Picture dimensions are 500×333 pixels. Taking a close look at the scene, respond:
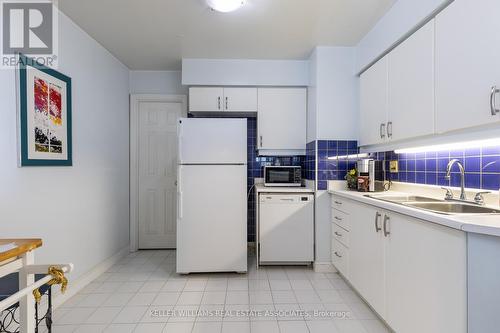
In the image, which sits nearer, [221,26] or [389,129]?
[389,129]

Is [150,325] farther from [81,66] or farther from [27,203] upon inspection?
[81,66]

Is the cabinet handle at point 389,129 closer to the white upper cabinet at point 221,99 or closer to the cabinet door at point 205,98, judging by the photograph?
the white upper cabinet at point 221,99

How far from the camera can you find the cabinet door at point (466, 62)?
1325mm

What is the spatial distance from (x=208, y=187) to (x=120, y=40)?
1.74 metres

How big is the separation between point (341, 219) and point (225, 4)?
208 cm

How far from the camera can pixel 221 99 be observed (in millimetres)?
3246

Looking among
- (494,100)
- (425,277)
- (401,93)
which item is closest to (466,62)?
(494,100)

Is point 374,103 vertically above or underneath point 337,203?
above

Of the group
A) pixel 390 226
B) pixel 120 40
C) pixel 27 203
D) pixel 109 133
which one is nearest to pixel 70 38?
pixel 120 40

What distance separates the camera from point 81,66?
253cm

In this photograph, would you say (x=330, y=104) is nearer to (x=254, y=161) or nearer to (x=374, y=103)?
(x=374, y=103)

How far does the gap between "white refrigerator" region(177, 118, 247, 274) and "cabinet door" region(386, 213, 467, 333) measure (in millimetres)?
1493

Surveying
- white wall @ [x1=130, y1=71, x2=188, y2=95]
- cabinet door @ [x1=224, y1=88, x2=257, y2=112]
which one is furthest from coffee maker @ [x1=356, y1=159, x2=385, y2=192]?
white wall @ [x1=130, y1=71, x2=188, y2=95]

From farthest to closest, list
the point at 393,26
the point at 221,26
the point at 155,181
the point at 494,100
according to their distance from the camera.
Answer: the point at 155,181 < the point at 221,26 < the point at 393,26 < the point at 494,100
